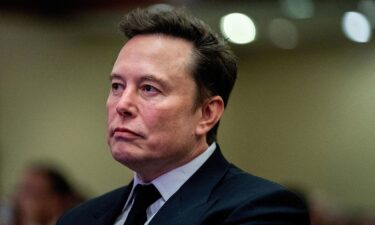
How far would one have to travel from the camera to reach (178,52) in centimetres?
165

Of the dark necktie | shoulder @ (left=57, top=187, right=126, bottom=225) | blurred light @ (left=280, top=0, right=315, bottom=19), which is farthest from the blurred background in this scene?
the dark necktie

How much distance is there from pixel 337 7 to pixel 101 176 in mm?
2353

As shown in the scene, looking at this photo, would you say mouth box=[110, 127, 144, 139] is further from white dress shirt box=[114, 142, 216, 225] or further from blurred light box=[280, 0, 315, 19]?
blurred light box=[280, 0, 315, 19]

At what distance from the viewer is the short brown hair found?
5.46 ft

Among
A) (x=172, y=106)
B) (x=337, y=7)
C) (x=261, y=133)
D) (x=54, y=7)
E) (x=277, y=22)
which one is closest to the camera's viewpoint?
(x=172, y=106)

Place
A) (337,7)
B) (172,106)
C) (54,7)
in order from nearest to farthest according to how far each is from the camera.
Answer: (172,106) → (337,7) → (54,7)

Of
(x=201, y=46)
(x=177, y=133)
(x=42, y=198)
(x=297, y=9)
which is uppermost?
(x=201, y=46)

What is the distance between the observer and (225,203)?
5.01 feet

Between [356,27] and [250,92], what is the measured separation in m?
1.13

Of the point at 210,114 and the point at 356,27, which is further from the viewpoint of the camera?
the point at 356,27

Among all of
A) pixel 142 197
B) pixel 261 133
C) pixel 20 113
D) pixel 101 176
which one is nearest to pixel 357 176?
pixel 261 133

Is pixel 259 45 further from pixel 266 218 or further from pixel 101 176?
pixel 266 218

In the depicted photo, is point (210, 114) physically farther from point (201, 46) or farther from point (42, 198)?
point (42, 198)

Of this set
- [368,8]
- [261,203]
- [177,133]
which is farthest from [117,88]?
[368,8]
